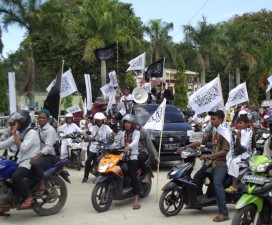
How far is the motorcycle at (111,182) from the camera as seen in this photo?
24.8 feet

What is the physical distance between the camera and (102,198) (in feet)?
25.3

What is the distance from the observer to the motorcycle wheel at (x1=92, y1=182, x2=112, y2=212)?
758 centimetres

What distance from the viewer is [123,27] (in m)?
30.5

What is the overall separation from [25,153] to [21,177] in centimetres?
40

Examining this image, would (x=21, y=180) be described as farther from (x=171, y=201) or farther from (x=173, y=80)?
A: (x=173, y=80)

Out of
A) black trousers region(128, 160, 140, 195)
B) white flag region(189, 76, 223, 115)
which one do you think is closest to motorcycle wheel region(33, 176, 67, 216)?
black trousers region(128, 160, 140, 195)

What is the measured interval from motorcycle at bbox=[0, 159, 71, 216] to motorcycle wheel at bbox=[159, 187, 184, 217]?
171 centimetres

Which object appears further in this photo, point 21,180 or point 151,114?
point 151,114

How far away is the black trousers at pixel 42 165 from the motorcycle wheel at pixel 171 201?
1891mm

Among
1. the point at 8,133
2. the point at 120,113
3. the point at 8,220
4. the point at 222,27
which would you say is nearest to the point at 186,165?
the point at 8,220

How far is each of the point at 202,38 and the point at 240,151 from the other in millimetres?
28459

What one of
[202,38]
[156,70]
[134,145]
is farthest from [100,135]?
[202,38]

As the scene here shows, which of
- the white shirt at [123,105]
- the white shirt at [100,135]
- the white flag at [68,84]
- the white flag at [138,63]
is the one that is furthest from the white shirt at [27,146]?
the white flag at [138,63]

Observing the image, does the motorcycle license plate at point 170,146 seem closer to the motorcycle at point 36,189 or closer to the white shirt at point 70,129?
the white shirt at point 70,129
